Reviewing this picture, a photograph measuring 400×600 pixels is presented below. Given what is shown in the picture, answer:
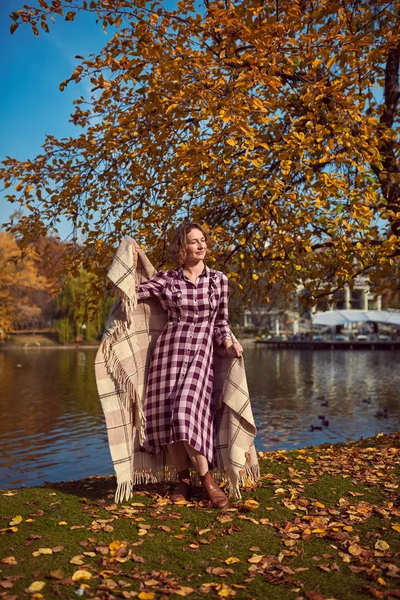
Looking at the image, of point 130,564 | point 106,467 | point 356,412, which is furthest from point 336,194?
point 356,412

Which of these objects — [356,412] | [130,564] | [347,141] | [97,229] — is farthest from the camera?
[356,412]

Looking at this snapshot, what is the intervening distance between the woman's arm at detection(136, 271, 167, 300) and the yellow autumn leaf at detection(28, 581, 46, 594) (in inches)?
78.9

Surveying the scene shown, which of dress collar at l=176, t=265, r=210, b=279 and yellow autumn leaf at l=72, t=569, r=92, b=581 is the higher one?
dress collar at l=176, t=265, r=210, b=279

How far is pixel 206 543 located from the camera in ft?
10.8

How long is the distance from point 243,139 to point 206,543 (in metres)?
3.66

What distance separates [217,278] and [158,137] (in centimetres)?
226

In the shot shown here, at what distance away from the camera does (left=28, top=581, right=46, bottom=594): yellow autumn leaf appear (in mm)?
2677

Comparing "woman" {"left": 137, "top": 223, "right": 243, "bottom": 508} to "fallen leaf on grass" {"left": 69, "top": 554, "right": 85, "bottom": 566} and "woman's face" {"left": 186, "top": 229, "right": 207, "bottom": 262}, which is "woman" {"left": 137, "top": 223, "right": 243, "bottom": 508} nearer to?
"woman's face" {"left": 186, "top": 229, "right": 207, "bottom": 262}

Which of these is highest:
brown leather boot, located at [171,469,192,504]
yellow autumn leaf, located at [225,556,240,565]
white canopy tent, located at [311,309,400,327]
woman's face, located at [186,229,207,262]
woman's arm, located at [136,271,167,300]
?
white canopy tent, located at [311,309,400,327]

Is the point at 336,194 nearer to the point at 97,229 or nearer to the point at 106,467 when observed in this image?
the point at 97,229

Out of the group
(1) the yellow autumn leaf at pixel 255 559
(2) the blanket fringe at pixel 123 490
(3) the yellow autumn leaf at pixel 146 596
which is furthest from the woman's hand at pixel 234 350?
(3) the yellow autumn leaf at pixel 146 596

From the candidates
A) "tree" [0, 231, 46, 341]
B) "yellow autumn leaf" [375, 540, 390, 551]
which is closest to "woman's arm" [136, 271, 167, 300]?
"yellow autumn leaf" [375, 540, 390, 551]

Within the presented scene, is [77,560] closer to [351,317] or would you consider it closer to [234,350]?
[234,350]

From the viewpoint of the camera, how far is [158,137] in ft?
19.4
